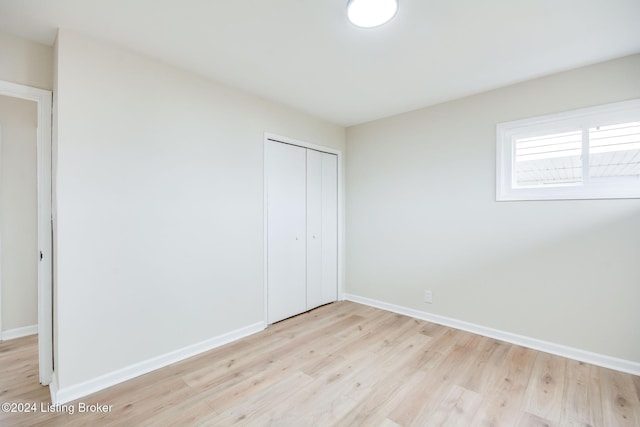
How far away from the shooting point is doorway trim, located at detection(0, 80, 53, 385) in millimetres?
1992

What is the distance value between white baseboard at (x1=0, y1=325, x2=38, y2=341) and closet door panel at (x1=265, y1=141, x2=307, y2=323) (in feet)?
8.03

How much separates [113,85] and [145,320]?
1.81m

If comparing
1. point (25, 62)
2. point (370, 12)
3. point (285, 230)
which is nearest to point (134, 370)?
point (285, 230)

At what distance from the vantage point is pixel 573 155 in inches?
97.8

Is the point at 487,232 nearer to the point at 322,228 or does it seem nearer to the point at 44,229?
the point at 322,228

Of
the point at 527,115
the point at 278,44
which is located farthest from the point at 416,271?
the point at 278,44

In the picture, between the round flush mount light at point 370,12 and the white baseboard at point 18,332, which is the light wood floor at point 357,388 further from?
the round flush mount light at point 370,12

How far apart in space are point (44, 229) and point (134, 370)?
1.23 metres

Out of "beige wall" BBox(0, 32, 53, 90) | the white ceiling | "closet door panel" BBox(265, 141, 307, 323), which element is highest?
the white ceiling

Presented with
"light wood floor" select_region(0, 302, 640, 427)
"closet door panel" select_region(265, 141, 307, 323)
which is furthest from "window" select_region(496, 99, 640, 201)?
"closet door panel" select_region(265, 141, 307, 323)

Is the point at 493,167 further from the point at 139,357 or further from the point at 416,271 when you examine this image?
the point at 139,357

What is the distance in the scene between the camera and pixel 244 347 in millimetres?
2633

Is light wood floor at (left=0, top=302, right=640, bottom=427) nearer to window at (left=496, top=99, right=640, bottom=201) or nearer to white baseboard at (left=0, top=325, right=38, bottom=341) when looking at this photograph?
white baseboard at (left=0, top=325, right=38, bottom=341)

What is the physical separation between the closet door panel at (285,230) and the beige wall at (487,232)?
87cm
